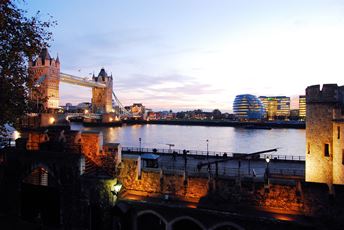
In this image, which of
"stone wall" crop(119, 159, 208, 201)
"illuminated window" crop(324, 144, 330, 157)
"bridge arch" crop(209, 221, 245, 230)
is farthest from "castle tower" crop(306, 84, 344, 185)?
"stone wall" crop(119, 159, 208, 201)

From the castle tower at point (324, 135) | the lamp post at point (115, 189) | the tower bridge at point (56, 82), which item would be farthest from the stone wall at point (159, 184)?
the tower bridge at point (56, 82)

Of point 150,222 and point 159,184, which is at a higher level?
point 159,184

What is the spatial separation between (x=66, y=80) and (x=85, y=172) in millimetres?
126142

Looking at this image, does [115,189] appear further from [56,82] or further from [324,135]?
[56,82]

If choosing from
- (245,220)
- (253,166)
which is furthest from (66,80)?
(245,220)

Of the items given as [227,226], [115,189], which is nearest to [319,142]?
[227,226]

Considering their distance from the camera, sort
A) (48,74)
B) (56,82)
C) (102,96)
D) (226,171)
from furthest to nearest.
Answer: (102,96) → (56,82) → (48,74) → (226,171)

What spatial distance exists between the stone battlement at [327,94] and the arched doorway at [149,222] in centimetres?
979

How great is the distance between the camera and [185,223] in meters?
13.9

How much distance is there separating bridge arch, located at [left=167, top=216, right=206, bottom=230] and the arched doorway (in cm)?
79

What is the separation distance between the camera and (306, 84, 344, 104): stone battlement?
1433 cm

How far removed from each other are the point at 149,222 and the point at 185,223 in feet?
5.99

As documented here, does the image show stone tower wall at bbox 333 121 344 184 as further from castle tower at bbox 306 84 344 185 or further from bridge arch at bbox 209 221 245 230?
bridge arch at bbox 209 221 245 230

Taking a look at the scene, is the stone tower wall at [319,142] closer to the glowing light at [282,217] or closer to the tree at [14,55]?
the glowing light at [282,217]
